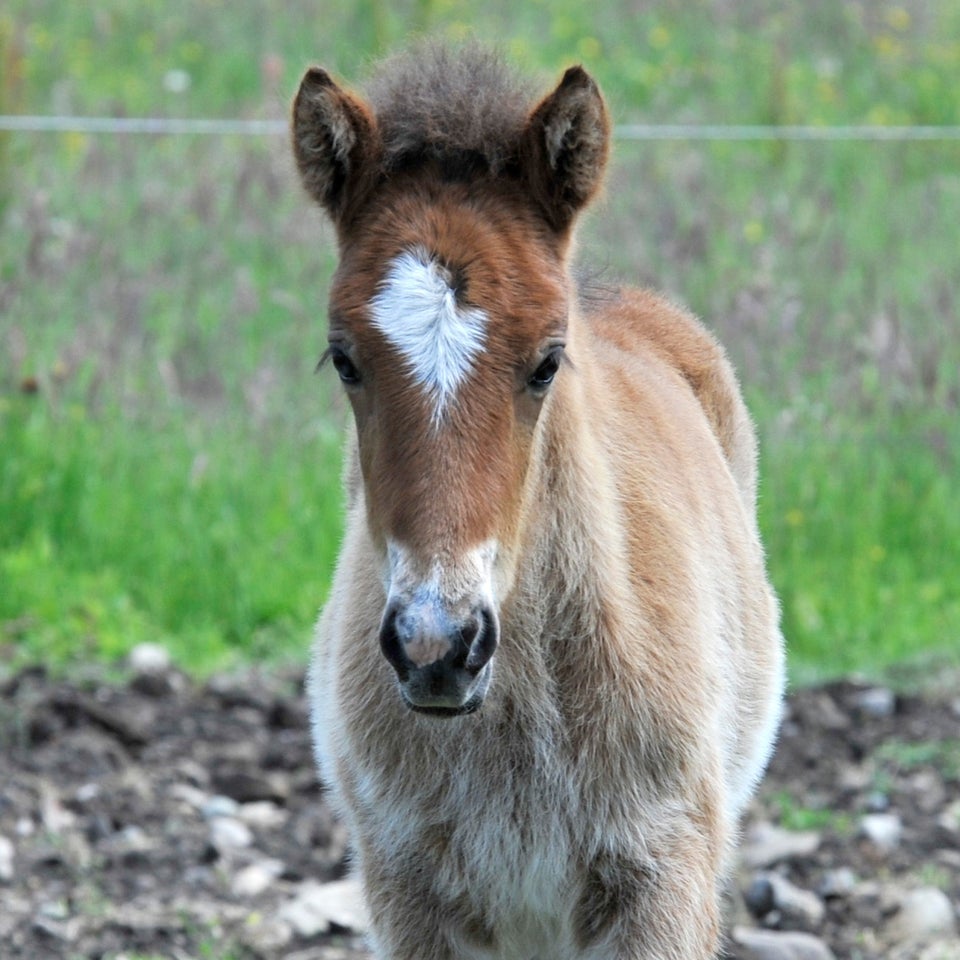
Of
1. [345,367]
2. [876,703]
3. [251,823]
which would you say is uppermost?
[345,367]

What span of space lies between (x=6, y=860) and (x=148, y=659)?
63.0 inches

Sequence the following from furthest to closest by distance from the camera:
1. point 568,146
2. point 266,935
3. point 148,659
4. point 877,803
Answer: point 148,659 < point 877,803 < point 266,935 < point 568,146

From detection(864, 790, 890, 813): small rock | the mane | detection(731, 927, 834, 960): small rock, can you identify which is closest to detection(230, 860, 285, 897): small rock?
detection(731, 927, 834, 960): small rock

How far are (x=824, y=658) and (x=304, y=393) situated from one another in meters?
2.95

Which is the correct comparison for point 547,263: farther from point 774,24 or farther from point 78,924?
point 774,24

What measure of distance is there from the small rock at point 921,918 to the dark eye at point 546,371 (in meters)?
2.45

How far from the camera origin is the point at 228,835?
5.47 m

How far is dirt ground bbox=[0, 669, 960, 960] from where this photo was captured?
4.88 meters

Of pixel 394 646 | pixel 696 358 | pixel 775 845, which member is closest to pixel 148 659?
pixel 775 845

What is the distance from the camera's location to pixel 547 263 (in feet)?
11.1

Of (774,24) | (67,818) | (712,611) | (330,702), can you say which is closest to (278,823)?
(67,818)

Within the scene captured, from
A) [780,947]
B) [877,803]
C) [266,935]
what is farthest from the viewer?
[877,803]

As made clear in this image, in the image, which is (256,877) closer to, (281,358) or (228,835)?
(228,835)

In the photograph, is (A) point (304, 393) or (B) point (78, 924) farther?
(A) point (304, 393)
